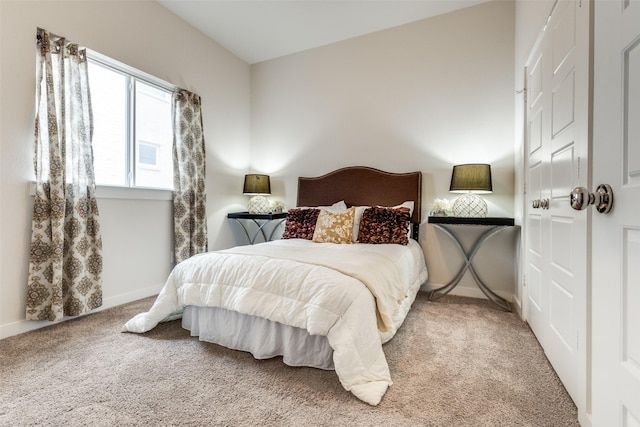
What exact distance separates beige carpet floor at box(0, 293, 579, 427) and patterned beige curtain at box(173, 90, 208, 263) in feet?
4.16

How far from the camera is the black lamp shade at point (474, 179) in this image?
280 centimetres

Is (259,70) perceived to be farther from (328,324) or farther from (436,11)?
(328,324)

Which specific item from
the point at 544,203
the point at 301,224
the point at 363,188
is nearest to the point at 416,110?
the point at 363,188

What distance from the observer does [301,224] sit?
3.22 m

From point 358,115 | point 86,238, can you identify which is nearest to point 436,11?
point 358,115

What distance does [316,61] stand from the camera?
12.9 feet

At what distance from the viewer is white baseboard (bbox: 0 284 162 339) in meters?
2.09

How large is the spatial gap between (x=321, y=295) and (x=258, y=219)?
2407 mm

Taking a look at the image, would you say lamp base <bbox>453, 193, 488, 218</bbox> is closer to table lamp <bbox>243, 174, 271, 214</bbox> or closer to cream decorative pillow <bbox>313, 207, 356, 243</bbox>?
cream decorative pillow <bbox>313, 207, 356, 243</bbox>

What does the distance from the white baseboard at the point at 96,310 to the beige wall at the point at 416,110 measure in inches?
76.9

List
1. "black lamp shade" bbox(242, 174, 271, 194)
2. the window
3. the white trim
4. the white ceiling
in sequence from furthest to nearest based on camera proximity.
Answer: "black lamp shade" bbox(242, 174, 271, 194)
the white ceiling
the window
the white trim

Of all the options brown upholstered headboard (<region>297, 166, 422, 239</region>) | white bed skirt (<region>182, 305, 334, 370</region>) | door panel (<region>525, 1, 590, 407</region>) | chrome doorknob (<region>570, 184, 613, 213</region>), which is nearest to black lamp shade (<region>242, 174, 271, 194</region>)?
brown upholstered headboard (<region>297, 166, 422, 239</region>)

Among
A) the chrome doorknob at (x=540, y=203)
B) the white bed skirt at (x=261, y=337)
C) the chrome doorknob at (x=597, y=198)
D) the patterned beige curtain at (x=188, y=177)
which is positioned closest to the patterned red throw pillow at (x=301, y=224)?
the patterned beige curtain at (x=188, y=177)

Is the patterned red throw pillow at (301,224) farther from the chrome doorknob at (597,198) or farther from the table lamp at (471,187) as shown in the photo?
the chrome doorknob at (597,198)
